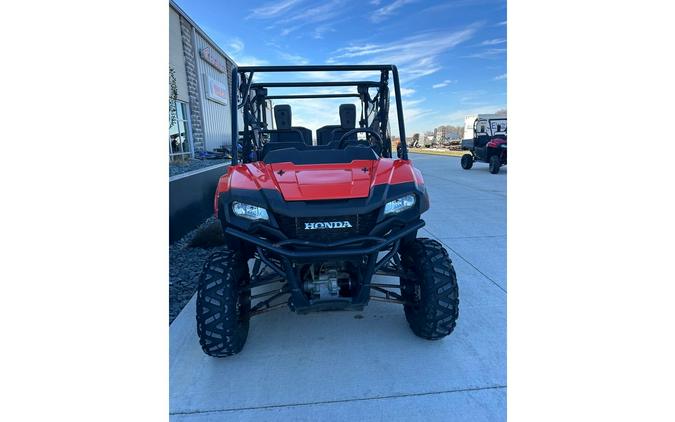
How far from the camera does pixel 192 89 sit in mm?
11445

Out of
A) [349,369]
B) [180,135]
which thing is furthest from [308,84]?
[180,135]

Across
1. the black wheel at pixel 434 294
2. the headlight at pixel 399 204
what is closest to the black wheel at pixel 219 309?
the headlight at pixel 399 204

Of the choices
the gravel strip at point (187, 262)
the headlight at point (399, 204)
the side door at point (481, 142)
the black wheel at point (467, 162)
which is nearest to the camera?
the headlight at point (399, 204)

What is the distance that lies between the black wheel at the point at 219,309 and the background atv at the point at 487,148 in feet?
35.2

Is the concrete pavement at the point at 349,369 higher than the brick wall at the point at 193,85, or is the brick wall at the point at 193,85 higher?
the brick wall at the point at 193,85

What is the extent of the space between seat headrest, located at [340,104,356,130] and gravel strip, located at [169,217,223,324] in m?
2.13

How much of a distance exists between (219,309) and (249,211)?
59cm

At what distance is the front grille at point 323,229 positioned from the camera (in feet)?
6.37

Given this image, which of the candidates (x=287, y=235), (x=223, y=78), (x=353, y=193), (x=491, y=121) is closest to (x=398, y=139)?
(x=353, y=193)

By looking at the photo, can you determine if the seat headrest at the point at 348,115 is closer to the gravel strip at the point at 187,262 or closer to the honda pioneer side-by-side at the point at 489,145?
Answer: the gravel strip at the point at 187,262

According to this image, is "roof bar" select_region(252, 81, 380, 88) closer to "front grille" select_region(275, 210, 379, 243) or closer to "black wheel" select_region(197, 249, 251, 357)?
"front grille" select_region(275, 210, 379, 243)

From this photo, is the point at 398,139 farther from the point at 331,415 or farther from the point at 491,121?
the point at 491,121

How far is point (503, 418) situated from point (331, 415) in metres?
0.83

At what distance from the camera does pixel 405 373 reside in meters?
2.00
